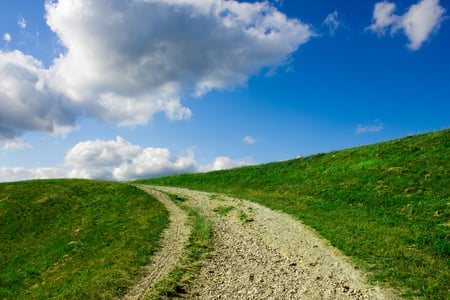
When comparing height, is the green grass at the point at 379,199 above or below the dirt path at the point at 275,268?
above

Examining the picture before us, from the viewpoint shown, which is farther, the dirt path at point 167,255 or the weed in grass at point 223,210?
the weed in grass at point 223,210

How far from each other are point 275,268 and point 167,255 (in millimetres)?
5854

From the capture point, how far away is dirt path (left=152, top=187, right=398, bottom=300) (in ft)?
41.9

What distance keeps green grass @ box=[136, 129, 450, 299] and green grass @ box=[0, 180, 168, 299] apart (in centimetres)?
1158

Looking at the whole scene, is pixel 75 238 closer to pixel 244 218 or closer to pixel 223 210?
pixel 223 210

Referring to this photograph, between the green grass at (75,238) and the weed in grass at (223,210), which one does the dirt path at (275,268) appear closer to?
the weed in grass at (223,210)

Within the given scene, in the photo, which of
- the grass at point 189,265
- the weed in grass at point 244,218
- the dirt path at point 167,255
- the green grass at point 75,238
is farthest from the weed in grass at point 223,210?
the green grass at point 75,238

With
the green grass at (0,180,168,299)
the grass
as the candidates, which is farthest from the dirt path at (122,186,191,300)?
the green grass at (0,180,168,299)

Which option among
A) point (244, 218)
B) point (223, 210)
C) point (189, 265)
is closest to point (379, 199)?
point (244, 218)

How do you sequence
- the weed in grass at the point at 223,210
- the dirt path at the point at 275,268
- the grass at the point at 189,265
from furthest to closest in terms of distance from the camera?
1. the weed in grass at the point at 223,210
2. the dirt path at the point at 275,268
3. the grass at the point at 189,265

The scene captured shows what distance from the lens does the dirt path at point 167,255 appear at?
1314 cm

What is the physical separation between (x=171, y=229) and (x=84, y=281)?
25.8 ft

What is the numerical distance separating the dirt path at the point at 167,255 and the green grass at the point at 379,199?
912 centimetres

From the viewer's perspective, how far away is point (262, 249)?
58.9 feet
